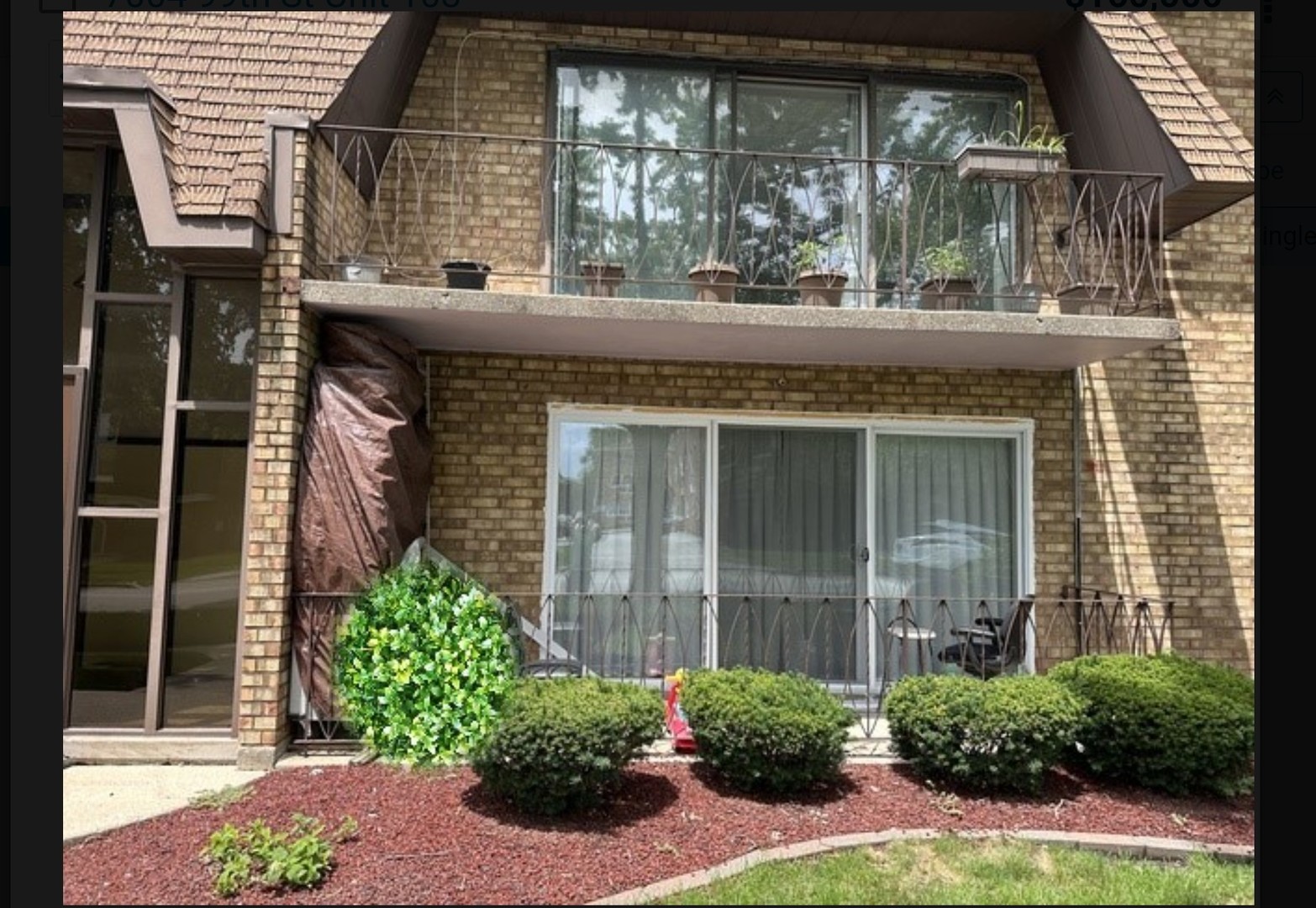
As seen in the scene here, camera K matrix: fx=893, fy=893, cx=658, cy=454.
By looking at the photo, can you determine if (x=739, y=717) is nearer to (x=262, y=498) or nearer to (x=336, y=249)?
(x=262, y=498)

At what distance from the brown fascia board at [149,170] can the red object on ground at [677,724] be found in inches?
157

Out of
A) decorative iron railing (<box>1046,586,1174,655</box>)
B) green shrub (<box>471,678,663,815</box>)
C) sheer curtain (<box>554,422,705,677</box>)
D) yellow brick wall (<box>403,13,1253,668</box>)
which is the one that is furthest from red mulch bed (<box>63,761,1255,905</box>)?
yellow brick wall (<box>403,13,1253,668</box>)

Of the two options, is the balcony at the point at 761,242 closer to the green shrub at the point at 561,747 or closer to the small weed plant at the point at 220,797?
the green shrub at the point at 561,747

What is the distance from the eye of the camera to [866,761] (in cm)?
595

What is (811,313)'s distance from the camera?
6.18 metres

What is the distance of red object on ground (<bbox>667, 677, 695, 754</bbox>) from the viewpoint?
19.5ft

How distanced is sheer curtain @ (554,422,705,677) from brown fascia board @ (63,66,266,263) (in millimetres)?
2860

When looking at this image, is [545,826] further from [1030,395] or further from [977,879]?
[1030,395]

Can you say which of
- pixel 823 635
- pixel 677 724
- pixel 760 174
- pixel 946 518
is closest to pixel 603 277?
pixel 760 174

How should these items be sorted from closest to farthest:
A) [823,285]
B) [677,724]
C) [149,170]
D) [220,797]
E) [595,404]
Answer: [220,797], [149,170], [677,724], [823,285], [595,404]

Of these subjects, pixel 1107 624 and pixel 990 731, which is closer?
pixel 990 731

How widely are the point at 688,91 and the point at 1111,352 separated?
4.08 metres

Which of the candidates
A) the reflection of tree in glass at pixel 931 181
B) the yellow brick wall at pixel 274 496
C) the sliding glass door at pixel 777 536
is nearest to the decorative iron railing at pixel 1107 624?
the sliding glass door at pixel 777 536

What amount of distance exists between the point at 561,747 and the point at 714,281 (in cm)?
356
